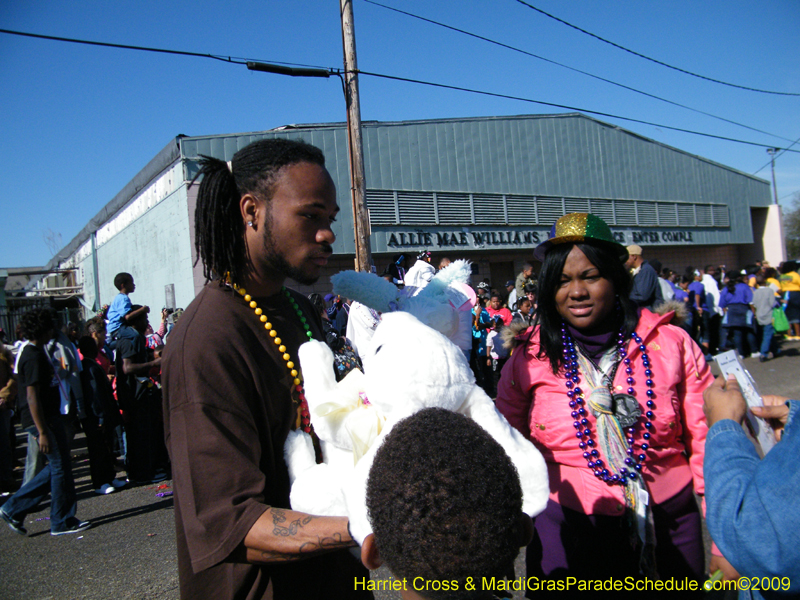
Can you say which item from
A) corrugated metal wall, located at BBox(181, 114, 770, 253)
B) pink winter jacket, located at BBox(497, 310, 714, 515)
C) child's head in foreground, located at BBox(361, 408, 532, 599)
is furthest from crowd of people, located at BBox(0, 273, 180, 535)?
corrugated metal wall, located at BBox(181, 114, 770, 253)

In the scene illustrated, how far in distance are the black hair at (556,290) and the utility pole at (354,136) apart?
4996 mm

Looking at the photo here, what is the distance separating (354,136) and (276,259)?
20.8 feet

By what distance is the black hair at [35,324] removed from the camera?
4.84 meters

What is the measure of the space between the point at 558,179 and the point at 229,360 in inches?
716

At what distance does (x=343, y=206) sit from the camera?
13.5 meters

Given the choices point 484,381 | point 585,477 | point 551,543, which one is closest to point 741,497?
point 585,477

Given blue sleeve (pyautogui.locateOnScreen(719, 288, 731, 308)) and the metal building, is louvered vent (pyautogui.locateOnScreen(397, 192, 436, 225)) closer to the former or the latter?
the metal building

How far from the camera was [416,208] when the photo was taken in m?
14.6

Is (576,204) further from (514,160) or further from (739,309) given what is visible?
(739,309)

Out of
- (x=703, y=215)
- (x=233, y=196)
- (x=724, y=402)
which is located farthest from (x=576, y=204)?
(x=233, y=196)

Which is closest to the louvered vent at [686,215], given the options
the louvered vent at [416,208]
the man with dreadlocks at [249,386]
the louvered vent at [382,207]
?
the louvered vent at [416,208]

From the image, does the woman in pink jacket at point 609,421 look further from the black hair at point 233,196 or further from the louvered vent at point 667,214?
the louvered vent at point 667,214

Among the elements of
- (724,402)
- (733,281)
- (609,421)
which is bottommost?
(609,421)

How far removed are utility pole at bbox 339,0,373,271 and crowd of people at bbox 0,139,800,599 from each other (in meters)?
4.50
